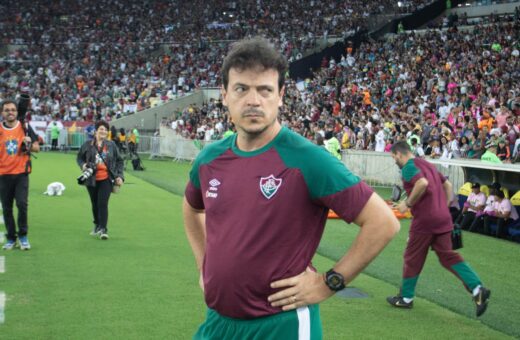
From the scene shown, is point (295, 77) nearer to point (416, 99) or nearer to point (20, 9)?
point (416, 99)

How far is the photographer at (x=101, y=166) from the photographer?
1191cm

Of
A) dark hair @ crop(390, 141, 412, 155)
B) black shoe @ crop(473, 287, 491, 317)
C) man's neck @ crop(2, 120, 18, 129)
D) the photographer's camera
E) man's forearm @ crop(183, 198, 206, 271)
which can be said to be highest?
man's neck @ crop(2, 120, 18, 129)

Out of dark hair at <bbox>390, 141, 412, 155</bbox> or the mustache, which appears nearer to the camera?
the mustache

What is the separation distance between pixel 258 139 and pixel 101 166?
9.09 meters

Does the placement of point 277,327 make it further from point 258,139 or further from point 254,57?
point 254,57

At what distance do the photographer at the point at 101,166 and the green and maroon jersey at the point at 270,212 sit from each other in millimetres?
8939

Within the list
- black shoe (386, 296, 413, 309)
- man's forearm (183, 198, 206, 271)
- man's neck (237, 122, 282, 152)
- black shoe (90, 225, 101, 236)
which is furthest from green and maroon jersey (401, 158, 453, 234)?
black shoe (90, 225, 101, 236)

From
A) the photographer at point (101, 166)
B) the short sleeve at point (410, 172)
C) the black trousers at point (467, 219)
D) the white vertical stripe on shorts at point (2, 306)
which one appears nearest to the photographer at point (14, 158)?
the photographer at point (101, 166)

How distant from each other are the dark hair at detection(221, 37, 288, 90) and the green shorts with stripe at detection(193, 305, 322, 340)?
1.09 meters

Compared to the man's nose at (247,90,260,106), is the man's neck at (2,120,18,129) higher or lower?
lower

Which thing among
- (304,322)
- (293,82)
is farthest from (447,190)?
(293,82)

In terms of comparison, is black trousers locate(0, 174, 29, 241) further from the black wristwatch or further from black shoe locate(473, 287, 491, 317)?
the black wristwatch

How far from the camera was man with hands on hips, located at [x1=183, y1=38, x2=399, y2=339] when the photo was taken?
10.2 ft

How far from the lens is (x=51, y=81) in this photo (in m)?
54.0
